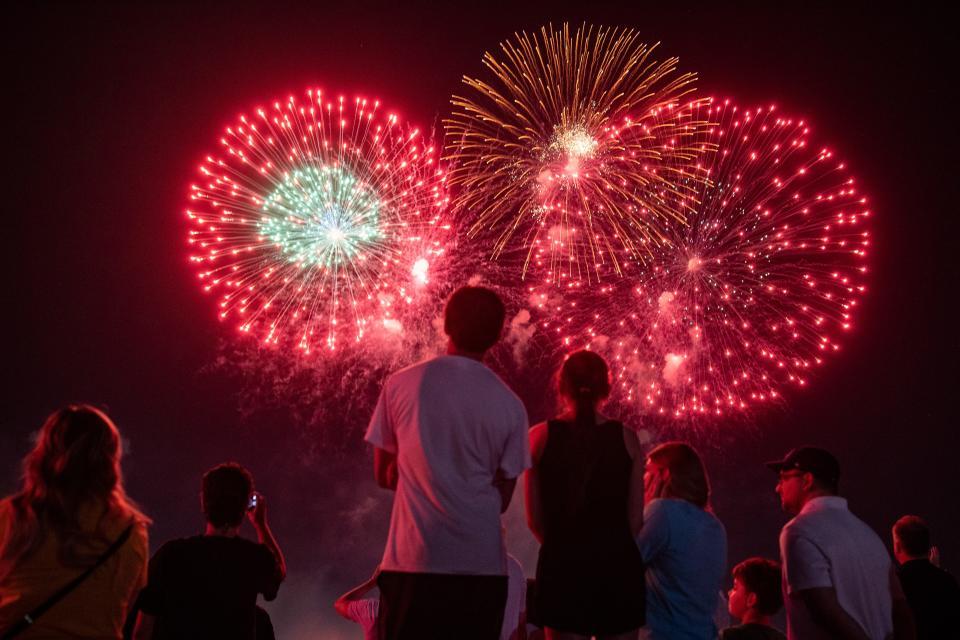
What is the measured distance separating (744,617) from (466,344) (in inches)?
154

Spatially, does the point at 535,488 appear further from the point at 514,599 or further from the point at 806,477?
the point at 806,477

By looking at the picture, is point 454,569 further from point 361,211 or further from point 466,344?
point 361,211

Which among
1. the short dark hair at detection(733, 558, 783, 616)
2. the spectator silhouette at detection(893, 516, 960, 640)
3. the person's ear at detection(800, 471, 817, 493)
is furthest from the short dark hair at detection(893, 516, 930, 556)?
the person's ear at detection(800, 471, 817, 493)

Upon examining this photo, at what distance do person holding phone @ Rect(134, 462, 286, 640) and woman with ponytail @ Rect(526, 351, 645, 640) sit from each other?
213 centimetres

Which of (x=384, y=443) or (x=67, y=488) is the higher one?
(x=384, y=443)

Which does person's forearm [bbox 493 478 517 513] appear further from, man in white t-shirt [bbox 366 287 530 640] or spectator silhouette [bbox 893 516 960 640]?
spectator silhouette [bbox 893 516 960 640]

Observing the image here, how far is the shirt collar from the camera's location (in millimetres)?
6555

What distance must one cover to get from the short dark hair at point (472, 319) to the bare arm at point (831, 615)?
2.99 meters

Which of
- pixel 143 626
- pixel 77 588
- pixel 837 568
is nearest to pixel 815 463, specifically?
pixel 837 568

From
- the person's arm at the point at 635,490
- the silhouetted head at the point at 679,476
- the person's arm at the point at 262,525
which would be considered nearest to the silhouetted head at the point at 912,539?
the silhouetted head at the point at 679,476

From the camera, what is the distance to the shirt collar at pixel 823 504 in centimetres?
655

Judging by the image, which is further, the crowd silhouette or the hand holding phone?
the hand holding phone

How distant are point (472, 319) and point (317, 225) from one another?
43.8 feet

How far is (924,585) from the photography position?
775 cm
